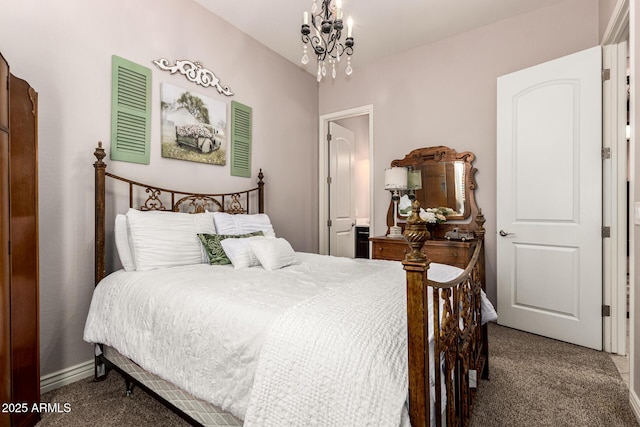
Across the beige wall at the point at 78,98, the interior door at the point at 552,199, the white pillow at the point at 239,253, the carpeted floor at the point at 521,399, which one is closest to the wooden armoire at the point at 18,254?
the carpeted floor at the point at 521,399

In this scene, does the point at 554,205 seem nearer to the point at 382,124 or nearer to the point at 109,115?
the point at 382,124

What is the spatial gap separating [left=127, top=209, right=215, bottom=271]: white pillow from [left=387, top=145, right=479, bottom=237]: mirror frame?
2294 mm

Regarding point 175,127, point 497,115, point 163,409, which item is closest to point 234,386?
point 163,409

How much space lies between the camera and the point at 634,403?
5.40 ft

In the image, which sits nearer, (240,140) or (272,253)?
(272,253)

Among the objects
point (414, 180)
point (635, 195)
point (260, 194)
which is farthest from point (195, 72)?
point (635, 195)

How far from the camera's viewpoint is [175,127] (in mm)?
2650

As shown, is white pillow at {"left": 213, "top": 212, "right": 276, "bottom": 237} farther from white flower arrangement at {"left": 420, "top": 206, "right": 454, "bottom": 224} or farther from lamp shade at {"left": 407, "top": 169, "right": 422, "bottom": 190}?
lamp shade at {"left": 407, "top": 169, "right": 422, "bottom": 190}

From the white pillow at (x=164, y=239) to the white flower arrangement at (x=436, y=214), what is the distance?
2061 mm

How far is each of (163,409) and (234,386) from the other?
2.69 feet

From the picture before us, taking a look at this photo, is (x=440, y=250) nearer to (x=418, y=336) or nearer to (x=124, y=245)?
(x=418, y=336)

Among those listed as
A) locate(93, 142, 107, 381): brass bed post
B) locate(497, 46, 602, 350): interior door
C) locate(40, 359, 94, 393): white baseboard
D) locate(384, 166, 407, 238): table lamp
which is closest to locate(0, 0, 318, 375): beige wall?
locate(40, 359, 94, 393): white baseboard

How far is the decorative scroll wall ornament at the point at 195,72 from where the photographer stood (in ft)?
8.39

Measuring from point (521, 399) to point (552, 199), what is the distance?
65.0 inches
